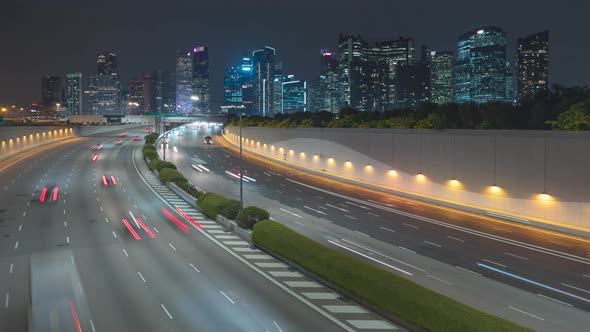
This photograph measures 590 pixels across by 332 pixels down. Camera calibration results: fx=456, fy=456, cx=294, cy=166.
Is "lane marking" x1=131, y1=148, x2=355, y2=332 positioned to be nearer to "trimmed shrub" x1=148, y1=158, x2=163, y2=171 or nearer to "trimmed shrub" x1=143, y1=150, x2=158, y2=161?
"trimmed shrub" x1=148, y1=158, x2=163, y2=171

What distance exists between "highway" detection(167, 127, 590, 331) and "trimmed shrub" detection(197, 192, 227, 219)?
201 inches

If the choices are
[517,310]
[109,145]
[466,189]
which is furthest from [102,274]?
[109,145]

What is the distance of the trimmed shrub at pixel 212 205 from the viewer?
4050cm

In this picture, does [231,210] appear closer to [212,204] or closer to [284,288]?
[212,204]

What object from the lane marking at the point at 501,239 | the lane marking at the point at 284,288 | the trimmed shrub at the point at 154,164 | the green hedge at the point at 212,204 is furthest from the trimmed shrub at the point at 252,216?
the trimmed shrub at the point at 154,164

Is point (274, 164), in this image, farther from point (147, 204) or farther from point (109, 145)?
point (109, 145)

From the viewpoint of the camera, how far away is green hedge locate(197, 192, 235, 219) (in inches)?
1593

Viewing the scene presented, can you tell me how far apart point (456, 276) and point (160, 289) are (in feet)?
52.2

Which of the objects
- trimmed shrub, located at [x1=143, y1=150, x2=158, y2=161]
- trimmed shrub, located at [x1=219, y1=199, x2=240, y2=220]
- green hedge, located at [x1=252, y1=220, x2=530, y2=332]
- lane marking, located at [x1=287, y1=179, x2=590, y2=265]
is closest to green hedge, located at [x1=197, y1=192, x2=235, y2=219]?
trimmed shrub, located at [x1=219, y1=199, x2=240, y2=220]

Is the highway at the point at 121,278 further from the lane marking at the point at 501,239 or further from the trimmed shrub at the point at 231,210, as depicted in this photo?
the lane marking at the point at 501,239

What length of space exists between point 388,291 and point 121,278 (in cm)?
1411

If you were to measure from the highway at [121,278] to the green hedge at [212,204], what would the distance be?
3949 millimetres

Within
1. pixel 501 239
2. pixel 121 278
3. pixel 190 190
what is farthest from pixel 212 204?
pixel 501 239

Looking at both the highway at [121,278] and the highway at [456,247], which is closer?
the highway at [121,278]
